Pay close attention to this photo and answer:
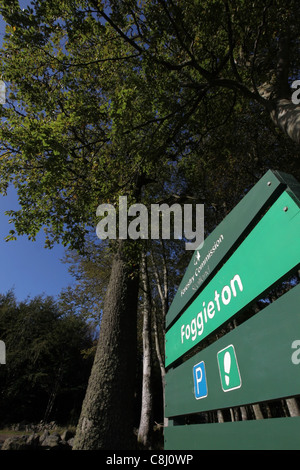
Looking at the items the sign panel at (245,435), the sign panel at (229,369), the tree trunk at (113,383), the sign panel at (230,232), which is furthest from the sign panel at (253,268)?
the tree trunk at (113,383)

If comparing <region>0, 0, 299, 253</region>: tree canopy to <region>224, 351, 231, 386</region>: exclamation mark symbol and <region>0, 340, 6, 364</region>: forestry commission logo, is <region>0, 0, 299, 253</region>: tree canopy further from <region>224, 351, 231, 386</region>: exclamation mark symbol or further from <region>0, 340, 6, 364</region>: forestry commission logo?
<region>0, 340, 6, 364</region>: forestry commission logo

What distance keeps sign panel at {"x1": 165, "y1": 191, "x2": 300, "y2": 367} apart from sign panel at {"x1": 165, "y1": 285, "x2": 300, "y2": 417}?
4.9 inches

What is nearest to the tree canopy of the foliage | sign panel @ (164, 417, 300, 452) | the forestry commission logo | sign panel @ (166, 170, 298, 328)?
sign panel @ (166, 170, 298, 328)

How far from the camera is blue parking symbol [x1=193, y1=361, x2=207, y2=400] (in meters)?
1.64

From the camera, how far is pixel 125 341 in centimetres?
483

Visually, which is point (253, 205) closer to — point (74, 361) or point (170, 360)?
point (170, 360)

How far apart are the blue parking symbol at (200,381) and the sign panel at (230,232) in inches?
23.5

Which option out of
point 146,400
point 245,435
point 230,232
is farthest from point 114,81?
point 146,400

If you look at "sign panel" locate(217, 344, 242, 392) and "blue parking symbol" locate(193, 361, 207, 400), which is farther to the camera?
"blue parking symbol" locate(193, 361, 207, 400)

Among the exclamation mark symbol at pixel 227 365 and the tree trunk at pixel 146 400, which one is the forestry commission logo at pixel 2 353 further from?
the exclamation mark symbol at pixel 227 365
